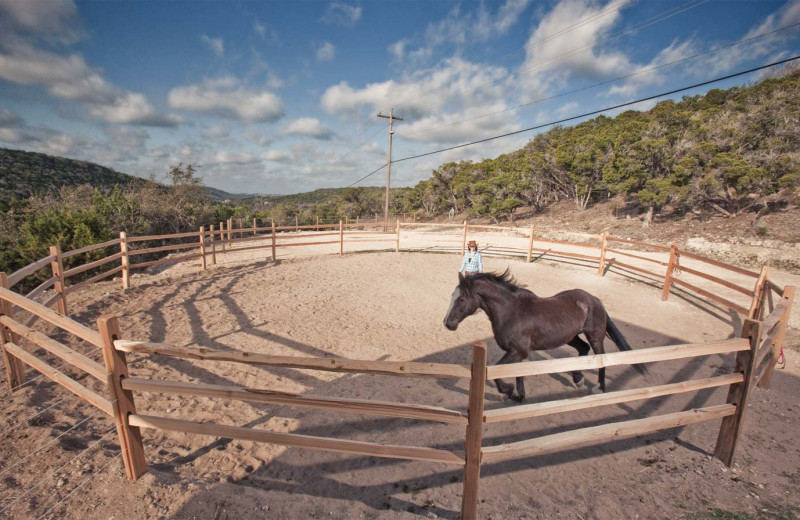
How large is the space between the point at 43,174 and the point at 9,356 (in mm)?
56124

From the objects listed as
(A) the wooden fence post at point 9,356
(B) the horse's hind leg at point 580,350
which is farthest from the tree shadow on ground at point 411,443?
(A) the wooden fence post at point 9,356

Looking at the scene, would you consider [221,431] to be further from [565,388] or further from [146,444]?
[565,388]

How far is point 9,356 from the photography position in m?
3.33

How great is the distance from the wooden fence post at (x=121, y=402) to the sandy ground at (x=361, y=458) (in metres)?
0.14

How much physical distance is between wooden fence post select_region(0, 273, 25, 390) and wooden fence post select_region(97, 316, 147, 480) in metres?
2.19

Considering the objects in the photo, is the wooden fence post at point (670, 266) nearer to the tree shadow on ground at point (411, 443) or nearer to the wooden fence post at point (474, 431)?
the tree shadow on ground at point (411, 443)

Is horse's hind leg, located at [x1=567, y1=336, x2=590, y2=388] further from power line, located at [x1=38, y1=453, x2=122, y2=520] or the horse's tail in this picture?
power line, located at [x1=38, y1=453, x2=122, y2=520]

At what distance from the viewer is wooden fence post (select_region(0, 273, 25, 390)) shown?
326 cm

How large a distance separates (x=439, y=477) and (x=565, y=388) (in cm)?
231

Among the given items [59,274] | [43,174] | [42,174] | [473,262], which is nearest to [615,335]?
[473,262]

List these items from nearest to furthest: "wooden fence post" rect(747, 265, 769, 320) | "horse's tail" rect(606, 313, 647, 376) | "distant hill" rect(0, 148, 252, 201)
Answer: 1. "horse's tail" rect(606, 313, 647, 376)
2. "wooden fence post" rect(747, 265, 769, 320)
3. "distant hill" rect(0, 148, 252, 201)

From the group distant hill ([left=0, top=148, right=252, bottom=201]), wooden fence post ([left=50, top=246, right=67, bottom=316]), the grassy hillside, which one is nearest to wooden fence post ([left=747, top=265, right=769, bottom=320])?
wooden fence post ([left=50, top=246, right=67, bottom=316])

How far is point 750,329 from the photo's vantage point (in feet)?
8.12

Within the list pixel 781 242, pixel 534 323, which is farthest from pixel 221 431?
pixel 781 242
